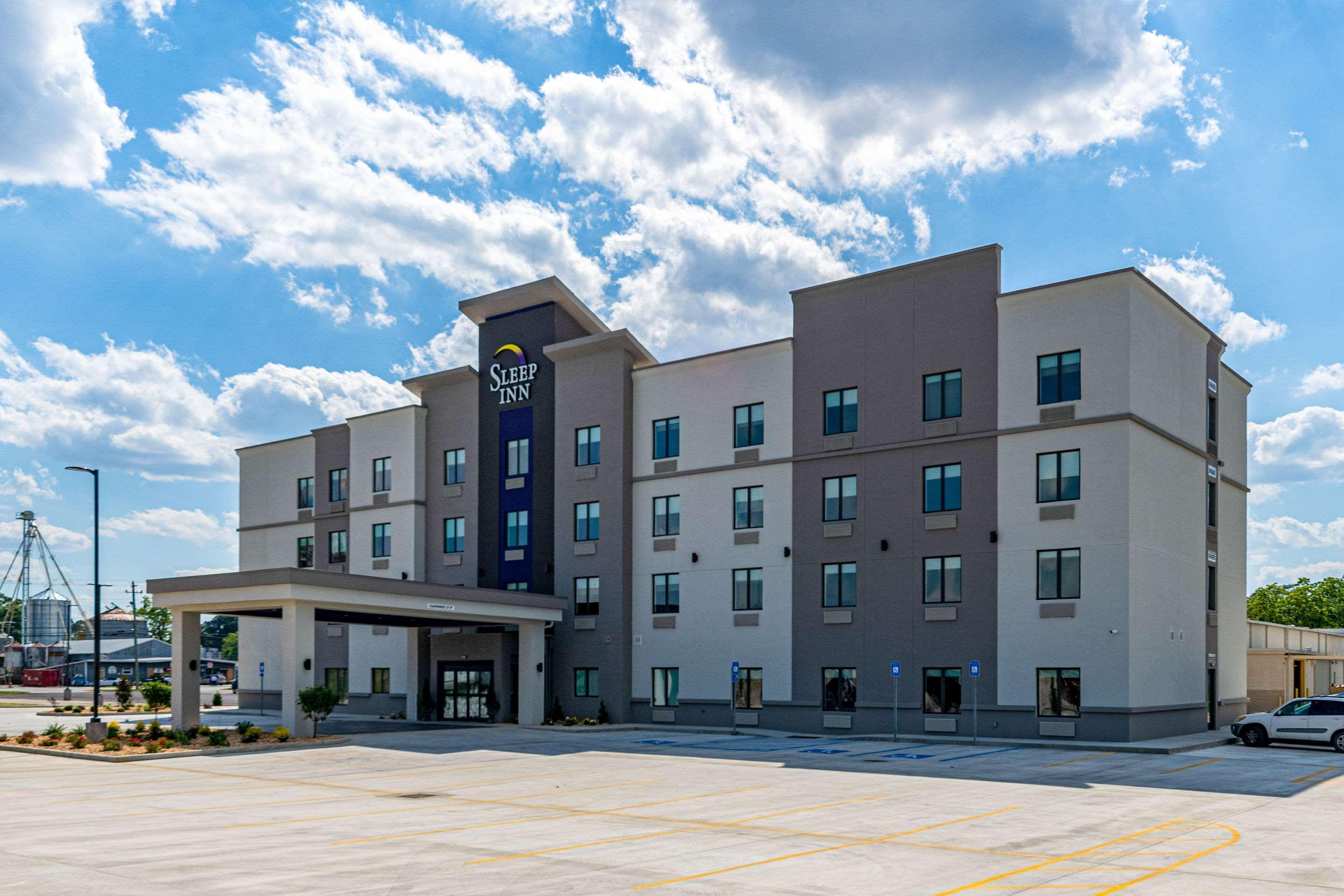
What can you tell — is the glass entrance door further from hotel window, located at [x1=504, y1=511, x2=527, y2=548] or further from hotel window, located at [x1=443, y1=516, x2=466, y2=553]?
hotel window, located at [x1=504, y1=511, x2=527, y2=548]

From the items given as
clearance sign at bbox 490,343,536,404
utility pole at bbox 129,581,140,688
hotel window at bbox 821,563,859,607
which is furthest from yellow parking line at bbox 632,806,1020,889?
utility pole at bbox 129,581,140,688

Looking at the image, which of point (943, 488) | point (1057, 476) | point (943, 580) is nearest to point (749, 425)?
point (943, 488)

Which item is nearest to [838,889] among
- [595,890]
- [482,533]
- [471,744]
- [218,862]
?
[595,890]

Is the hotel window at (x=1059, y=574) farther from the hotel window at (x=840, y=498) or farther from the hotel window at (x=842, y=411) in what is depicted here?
the hotel window at (x=842, y=411)

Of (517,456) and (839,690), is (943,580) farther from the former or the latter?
(517,456)

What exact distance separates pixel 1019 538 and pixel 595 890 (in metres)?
26.0

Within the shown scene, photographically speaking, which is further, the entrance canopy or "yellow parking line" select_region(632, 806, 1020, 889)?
the entrance canopy

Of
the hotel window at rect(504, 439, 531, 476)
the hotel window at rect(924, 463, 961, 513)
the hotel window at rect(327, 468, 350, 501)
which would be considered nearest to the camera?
the hotel window at rect(924, 463, 961, 513)

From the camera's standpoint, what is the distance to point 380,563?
5169cm

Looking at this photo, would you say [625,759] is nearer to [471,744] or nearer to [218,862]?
[471,744]

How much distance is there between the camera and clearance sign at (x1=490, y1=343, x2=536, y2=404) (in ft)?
158

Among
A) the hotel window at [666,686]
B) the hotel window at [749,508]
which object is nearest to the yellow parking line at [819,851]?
the hotel window at [749,508]

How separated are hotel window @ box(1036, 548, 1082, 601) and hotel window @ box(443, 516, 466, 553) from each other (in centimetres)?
2519

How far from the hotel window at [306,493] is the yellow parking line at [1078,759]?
Answer: 4027cm
